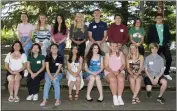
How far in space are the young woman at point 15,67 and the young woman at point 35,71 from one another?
16cm

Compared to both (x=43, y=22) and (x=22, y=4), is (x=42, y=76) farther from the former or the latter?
(x=22, y=4)

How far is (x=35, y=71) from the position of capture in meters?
7.44

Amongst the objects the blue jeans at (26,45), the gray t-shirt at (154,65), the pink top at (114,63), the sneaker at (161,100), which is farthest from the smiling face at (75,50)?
the sneaker at (161,100)

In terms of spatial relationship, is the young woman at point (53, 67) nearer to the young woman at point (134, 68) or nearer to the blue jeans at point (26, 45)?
the blue jeans at point (26, 45)

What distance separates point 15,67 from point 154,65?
118 inches

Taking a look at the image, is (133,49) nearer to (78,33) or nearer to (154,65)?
(154,65)

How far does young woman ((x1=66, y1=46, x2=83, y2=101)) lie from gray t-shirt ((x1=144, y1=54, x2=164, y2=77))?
1.43 m

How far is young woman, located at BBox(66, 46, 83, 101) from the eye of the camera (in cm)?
734

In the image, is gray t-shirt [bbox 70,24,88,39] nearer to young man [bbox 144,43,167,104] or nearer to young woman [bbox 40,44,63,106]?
young woman [bbox 40,44,63,106]

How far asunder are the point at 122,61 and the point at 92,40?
44.0 inches

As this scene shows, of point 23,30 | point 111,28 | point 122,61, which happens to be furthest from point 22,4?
point 122,61

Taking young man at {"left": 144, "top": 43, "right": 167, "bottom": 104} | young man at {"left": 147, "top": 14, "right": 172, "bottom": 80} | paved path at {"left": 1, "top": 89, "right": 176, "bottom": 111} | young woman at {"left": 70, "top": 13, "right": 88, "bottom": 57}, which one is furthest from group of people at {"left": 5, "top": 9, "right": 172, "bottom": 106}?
young man at {"left": 147, "top": 14, "right": 172, "bottom": 80}

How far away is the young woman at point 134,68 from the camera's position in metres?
7.20

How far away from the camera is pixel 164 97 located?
25.1 ft
